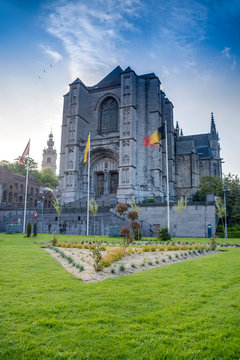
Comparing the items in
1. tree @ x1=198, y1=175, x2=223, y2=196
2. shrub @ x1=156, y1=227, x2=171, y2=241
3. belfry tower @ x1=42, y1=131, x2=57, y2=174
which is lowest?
shrub @ x1=156, y1=227, x2=171, y2=241

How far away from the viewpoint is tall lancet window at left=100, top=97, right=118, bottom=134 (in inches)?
1634

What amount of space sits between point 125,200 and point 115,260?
23.2 m

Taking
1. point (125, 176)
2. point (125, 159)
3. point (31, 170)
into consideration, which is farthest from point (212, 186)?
point (31, 170)

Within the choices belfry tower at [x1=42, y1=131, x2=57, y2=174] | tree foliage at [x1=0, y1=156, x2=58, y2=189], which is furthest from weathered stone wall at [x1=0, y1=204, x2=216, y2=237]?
belfry tower at [x1=42, y1=131, x2=57, y2=174]

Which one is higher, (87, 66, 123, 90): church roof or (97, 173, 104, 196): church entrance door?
(87, 66, 123, 90): church roof

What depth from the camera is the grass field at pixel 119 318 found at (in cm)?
330

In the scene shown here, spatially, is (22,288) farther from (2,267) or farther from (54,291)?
(2,267)

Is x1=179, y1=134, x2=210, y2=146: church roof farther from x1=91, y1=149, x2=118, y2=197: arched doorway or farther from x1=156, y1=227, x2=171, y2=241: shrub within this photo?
x1=156, y1=227, x2=171, y2=241: shrub

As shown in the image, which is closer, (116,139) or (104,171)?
(116,139)

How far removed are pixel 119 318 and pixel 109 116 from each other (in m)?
39.8

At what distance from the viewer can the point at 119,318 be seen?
416cm

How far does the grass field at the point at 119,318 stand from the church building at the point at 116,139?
27.4 m

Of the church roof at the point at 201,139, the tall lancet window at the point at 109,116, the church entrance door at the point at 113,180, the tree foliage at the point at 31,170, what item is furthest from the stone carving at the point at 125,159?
the tree foliage at the point at 31,170

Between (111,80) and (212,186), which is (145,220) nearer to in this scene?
(212,186)
